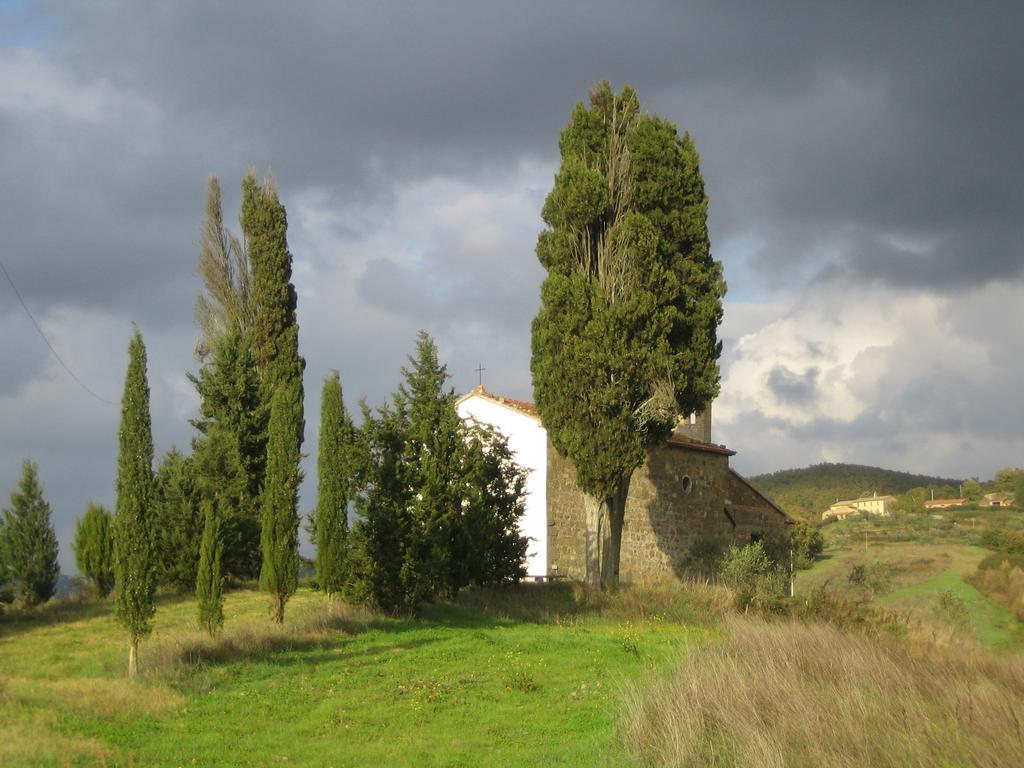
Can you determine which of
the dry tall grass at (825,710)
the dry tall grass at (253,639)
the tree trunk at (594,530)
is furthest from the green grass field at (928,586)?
the dry tall grass at (253,639)

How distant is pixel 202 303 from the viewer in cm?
2811

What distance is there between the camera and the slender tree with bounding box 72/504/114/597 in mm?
21578

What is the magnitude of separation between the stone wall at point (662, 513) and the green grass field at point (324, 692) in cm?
1095

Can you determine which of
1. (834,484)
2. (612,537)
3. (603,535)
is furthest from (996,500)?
(603,535)

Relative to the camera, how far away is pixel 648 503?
104 feet

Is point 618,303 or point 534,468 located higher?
point 618,303

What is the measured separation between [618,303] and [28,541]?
1449 centimetres

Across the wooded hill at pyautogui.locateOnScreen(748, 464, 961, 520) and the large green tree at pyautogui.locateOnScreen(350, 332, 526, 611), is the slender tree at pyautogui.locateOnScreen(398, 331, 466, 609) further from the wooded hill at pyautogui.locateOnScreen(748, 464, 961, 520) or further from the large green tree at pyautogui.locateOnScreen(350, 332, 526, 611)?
the wooded hill at pyautogui.locateOnScreen(748, 464, 961, 520)

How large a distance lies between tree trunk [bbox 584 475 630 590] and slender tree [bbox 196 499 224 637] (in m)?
12.0

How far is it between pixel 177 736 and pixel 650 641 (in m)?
9.12

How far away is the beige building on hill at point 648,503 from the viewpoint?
29359 millimetres

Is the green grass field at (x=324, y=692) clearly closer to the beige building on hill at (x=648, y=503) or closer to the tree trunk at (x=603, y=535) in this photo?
the tree trunk at (x=603, y=535)

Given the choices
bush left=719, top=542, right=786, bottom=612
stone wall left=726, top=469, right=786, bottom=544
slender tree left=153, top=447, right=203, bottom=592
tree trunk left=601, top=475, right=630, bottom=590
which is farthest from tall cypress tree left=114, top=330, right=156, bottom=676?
stone wall left=726, top=469, right=786, bottom=544

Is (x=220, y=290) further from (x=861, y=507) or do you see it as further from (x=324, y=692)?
(x=861, y=507)
